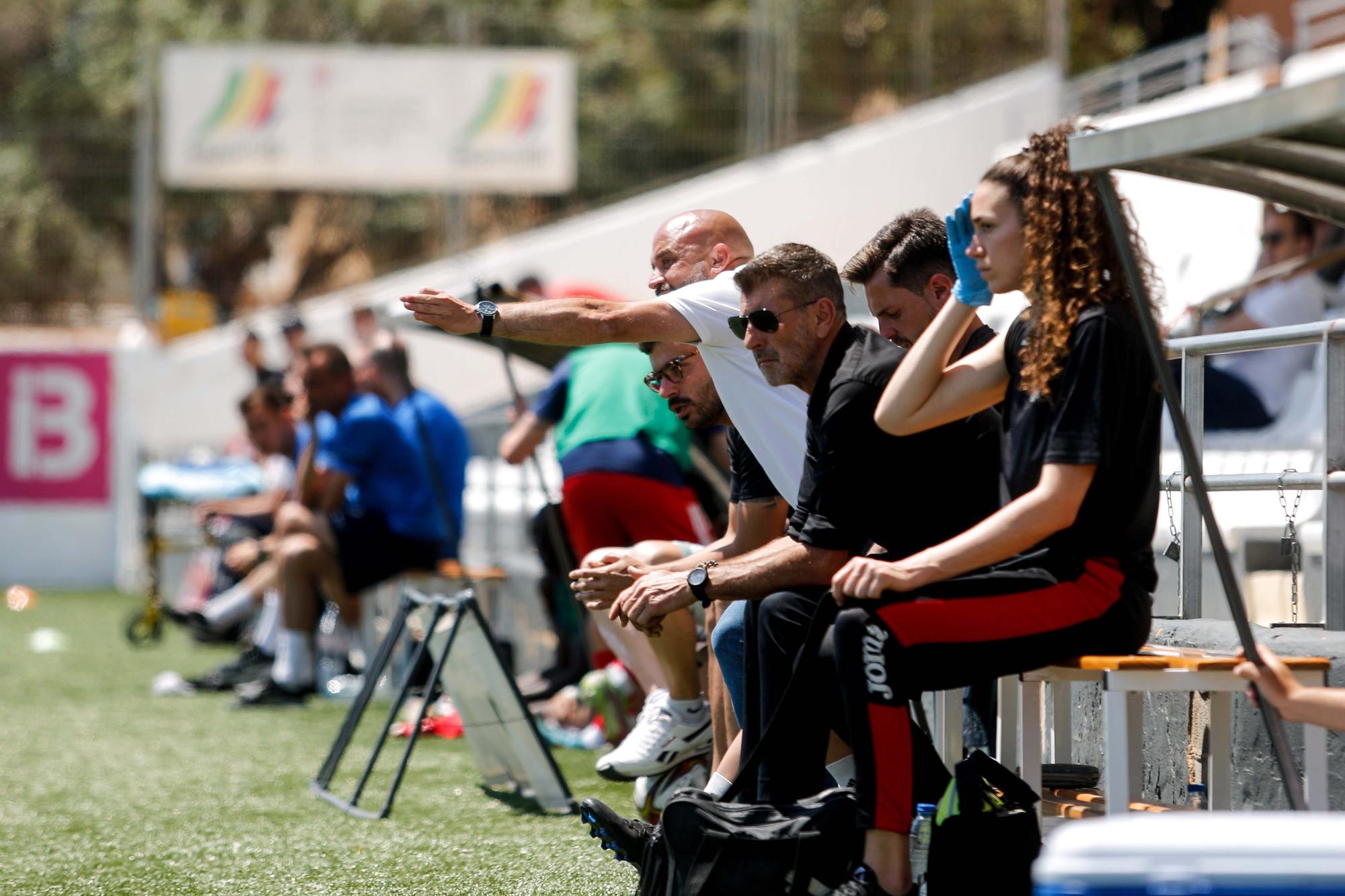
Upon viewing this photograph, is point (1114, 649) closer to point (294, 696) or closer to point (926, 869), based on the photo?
point (926, 869)

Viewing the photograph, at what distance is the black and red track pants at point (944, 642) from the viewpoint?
3240 millimetres

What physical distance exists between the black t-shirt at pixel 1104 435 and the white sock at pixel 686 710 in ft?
5.46

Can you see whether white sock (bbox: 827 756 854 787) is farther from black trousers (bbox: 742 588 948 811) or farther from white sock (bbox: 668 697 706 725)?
white sock (bbox: 668 697 706 725)

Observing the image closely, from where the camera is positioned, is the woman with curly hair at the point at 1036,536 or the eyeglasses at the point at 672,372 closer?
the woman with curly hair at the point at 1036,536

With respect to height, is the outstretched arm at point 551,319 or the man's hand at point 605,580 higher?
the outstretched arm at point 551,319

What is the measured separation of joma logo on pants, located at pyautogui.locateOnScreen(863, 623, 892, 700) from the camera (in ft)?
10.7

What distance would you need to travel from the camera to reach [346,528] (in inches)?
355

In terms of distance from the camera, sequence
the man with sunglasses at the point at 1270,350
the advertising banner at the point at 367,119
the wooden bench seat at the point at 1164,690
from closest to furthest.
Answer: the wooden bench seat at the point at 1164,690, the man with sunglasses at the point at 1270,350, the advertising banner at the point at 367,119

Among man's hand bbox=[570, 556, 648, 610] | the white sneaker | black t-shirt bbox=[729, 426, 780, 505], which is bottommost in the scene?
the white sneaker

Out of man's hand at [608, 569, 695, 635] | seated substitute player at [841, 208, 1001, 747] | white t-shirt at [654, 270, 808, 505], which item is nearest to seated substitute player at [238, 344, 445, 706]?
white t-shirt at [654, 270, 808, 505]

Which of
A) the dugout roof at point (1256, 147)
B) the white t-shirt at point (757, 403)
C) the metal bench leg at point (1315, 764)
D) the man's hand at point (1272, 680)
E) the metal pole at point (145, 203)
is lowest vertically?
the metal bench leg at point (1315, 764)

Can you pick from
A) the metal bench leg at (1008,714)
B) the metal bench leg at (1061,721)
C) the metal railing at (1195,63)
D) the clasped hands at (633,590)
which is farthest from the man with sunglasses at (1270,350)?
the metal railing at (1195,63)

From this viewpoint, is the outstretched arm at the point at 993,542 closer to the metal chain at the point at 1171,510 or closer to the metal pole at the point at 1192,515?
the metal pole at the point at 1192,515

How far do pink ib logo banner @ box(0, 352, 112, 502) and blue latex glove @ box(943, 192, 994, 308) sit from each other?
16.6 metres
